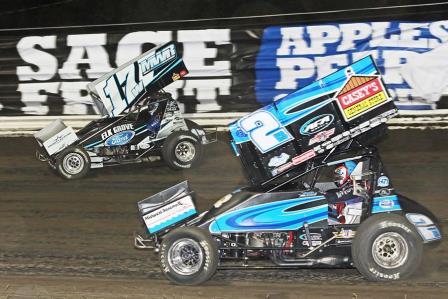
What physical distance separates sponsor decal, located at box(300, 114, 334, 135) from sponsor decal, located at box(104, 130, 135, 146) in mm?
5147

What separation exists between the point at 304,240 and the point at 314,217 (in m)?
0.27

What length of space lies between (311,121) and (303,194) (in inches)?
31.7

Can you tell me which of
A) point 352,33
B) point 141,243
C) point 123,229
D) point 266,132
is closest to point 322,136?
point 266,132

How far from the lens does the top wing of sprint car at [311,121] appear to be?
6.98m

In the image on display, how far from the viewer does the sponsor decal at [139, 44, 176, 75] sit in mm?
11023

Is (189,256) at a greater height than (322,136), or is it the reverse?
(322,136)

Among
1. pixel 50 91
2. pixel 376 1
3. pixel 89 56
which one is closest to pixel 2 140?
pixel 50 91

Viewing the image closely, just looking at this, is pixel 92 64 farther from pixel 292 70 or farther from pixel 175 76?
pixel 292 70

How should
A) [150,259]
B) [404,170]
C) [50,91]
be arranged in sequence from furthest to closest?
[50,91]
[404,170]
[150,259]

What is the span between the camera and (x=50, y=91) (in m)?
13.9

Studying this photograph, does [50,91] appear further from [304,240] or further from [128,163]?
[304,240]

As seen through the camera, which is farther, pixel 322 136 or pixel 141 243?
pixel 141 243

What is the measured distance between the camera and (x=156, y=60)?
36.2ft

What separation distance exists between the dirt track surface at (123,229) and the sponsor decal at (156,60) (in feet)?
5.84
